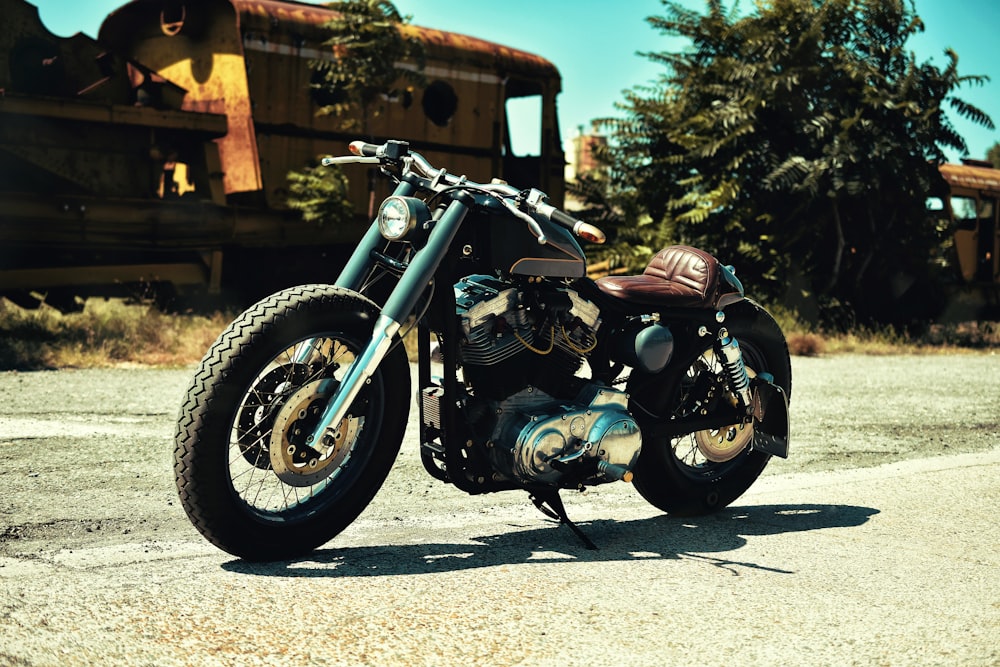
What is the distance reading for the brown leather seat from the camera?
4.78 meters

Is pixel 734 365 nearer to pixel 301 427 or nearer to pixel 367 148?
pixel 367 148

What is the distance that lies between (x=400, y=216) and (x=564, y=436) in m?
1.06

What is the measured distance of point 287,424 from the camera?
3.94 meters

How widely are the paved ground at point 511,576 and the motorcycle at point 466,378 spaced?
0.25m

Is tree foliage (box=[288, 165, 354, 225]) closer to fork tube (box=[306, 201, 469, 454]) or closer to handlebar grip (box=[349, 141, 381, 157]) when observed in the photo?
handlebar grip (box=[349, 141, 381, 157])

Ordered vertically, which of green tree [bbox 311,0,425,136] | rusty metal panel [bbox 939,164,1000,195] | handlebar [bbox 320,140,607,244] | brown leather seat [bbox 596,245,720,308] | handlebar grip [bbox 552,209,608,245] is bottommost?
brown leather seat [bbox 596,245,720,308]

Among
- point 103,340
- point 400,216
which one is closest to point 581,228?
point 400,216

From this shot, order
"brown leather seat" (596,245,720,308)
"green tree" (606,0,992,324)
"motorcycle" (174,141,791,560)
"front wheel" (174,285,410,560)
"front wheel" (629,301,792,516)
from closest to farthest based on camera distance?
1. "front wheel" (174,285,410,560)
2. "motorcycle" (174,141,791,560)
3. "brown leather seat" (596,245,720,308)
4. "front wheel" (629,301,792,516)
5. "green tree" (606,0,992,324)

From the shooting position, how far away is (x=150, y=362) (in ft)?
33.9

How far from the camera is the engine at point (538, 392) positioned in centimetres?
430

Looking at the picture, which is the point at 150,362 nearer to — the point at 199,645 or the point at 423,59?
the point at 423,59

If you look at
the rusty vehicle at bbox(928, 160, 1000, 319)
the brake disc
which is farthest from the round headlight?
the rusty vehicle at bbox(928, 160, 1000, 319)

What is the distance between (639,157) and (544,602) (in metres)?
12.8

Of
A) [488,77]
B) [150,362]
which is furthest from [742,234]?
[150,362]
